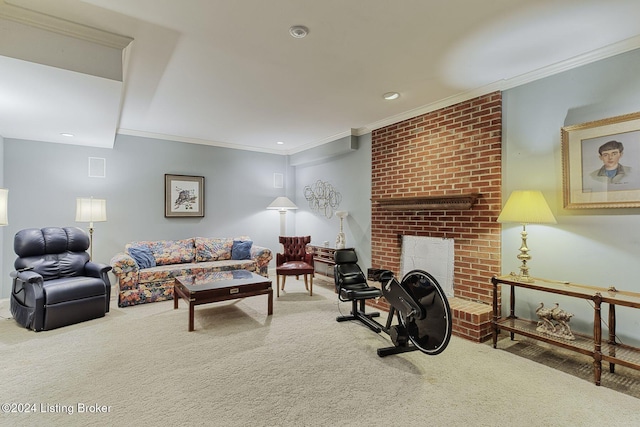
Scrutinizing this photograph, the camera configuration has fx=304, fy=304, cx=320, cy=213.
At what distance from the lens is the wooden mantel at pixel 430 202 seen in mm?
3289

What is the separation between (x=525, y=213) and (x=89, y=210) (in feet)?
16.6

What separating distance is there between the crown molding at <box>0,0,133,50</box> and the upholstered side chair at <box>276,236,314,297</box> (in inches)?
125

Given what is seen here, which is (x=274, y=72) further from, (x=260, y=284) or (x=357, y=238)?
(x=357, y=238)

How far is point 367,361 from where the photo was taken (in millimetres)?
2486

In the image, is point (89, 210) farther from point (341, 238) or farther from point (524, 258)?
point (524, 258)

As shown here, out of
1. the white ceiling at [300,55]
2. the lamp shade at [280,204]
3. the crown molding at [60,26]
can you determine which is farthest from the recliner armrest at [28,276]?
the lamp shade at [280,204]

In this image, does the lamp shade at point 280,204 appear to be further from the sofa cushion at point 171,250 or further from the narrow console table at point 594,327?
the narrow console table at point 594,327

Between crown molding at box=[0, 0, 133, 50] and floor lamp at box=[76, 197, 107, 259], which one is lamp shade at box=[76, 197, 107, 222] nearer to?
floor lamp at box=[76, 197, 107, 259]

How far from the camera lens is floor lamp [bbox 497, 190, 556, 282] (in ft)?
8.39

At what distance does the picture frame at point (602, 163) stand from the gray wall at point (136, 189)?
15.7 feet

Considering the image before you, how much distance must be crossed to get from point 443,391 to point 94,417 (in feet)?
7.18

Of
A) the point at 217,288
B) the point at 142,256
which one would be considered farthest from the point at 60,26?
the point at 142,256

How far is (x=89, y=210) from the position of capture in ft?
13.3

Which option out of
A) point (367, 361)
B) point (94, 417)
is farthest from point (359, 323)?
point (94, 417)
